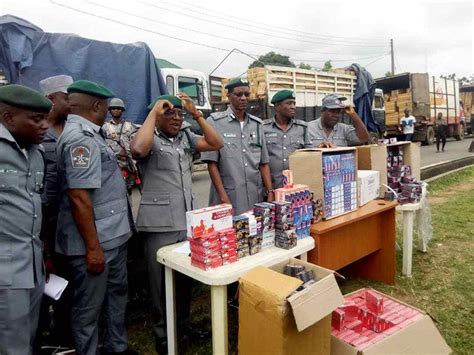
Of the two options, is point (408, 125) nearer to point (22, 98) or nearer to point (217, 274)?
point (217, 274)

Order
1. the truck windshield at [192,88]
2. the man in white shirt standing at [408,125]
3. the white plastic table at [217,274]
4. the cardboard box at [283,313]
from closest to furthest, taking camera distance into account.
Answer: the cardboard box at [283,313] → the white plastic table at [217,274] → the truck windshield at [192,88] → the man in white shirt standing at [408,125]

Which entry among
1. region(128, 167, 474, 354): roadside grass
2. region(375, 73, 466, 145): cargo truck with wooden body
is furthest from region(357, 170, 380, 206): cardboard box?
region(375, 73, 466, 145): cargo truck with wooden body

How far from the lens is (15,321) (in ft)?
5.20

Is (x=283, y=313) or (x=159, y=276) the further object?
(x=159, y=276)

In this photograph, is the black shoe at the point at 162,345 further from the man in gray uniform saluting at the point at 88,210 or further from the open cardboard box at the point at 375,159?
the open cardboard box at the point at 375,159

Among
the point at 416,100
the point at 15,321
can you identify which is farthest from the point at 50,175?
the point at 416,100

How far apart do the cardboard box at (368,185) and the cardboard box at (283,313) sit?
55.2 inches

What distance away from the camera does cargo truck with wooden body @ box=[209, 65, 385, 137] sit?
9.12 metres

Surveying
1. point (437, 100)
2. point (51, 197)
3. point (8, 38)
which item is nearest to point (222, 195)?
point (51, 197)

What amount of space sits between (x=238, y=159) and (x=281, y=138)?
1.82ft

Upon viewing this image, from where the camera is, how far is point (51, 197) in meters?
2.16

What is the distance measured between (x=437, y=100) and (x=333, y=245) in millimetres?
16265

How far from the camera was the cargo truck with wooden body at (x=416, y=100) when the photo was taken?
1462 cm

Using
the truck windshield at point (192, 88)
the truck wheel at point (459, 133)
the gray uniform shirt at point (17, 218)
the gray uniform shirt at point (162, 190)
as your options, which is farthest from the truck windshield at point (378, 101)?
the gray uniform shirt at point (17, 218)
